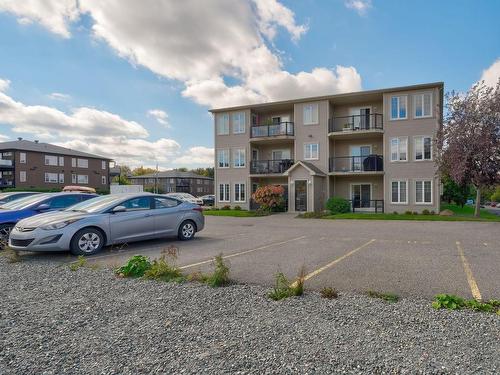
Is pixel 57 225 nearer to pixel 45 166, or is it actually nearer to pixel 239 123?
pixel 239 123

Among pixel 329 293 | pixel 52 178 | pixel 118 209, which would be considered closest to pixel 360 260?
pixel 329 293

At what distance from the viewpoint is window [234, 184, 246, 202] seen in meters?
28.9

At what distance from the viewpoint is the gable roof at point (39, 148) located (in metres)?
54.1

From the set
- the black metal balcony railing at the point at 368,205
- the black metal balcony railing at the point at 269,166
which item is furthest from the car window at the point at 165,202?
the black metal balcony railing at the point at 368,205

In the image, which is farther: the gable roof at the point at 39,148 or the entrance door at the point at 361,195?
the gable roof at the point at 39,148

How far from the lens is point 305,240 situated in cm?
1080

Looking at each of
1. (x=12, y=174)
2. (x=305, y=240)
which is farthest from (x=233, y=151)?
(x=12, y=174)

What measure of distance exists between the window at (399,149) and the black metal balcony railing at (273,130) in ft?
25.8

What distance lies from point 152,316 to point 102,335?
2.08 ft

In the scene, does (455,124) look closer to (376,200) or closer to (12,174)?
(376,200)

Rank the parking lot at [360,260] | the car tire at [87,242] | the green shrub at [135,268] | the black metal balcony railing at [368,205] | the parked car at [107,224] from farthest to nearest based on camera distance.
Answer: the black metal balcony railing at [368,205], the car tire at [87,242], the parked car at [107,224], the green shrub at [135,268], the parking lot at [360,260]

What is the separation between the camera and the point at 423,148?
23.2 m

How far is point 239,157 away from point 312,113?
23.8ft

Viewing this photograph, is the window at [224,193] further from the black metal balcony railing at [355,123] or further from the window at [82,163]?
the window at [82,163]
